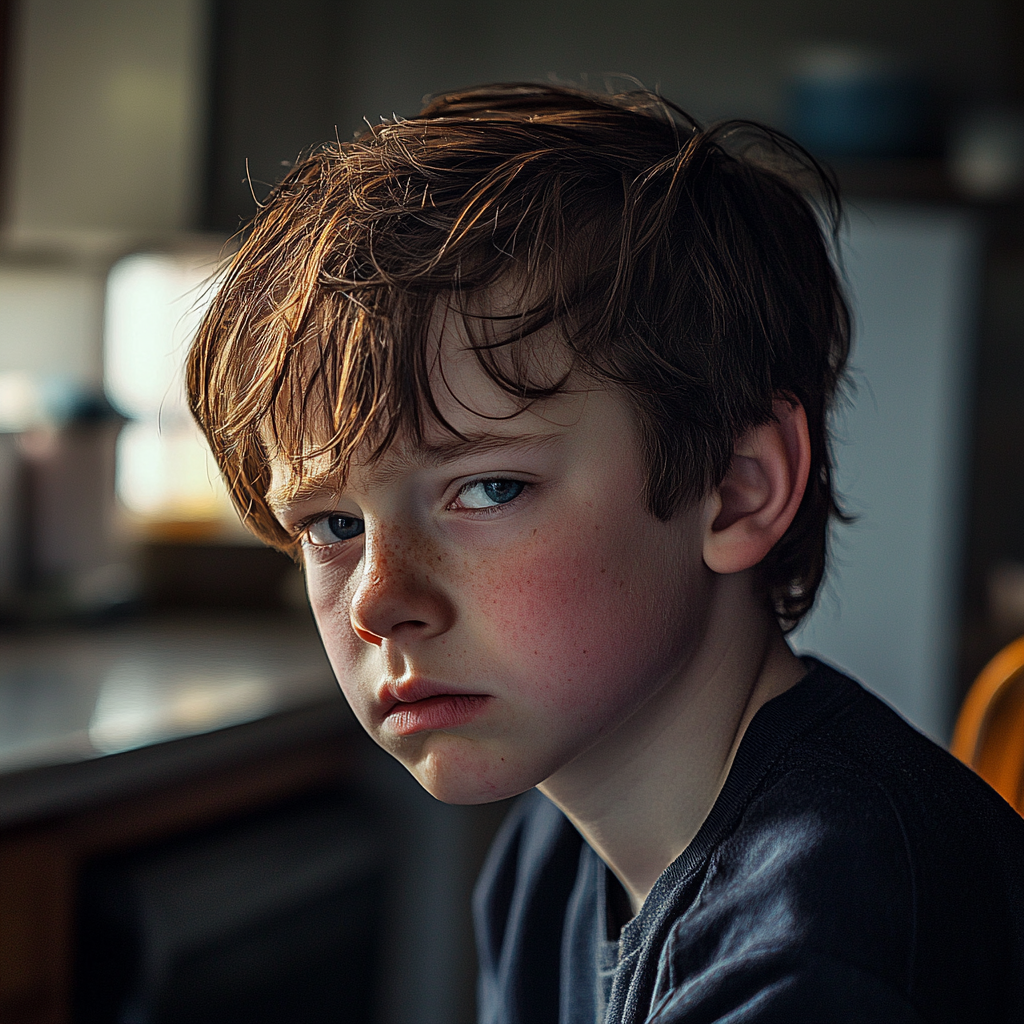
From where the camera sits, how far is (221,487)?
2205 mm

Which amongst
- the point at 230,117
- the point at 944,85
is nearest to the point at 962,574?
the point at 944,85

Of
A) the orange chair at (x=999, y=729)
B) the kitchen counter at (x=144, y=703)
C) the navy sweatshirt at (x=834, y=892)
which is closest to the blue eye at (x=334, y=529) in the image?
the navy sweatshirt at (x=834, y=892)

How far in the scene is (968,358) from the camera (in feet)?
7.38

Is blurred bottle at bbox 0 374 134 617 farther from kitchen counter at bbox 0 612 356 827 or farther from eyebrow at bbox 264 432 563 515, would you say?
eyebrow at bbox 264 432 563 515

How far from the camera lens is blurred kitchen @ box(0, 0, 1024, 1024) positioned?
137 cm

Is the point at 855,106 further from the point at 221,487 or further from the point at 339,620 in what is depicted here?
the point at 339,620

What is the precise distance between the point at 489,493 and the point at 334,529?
10cm

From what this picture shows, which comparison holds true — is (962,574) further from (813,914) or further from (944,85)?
(813,914)

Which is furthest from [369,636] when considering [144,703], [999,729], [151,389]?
[151,389]

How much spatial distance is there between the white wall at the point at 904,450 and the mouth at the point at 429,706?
70.1 inches

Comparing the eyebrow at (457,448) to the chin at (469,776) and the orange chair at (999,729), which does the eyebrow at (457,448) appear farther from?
the orange chair at (999,729)

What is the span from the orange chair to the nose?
1.39 feet

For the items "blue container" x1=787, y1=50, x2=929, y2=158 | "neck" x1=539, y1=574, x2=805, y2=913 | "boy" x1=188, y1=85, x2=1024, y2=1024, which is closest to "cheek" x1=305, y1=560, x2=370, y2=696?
"boy" x1=188, y1=85, x2=1024, y2=1024

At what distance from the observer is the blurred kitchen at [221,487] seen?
4.50 ft
